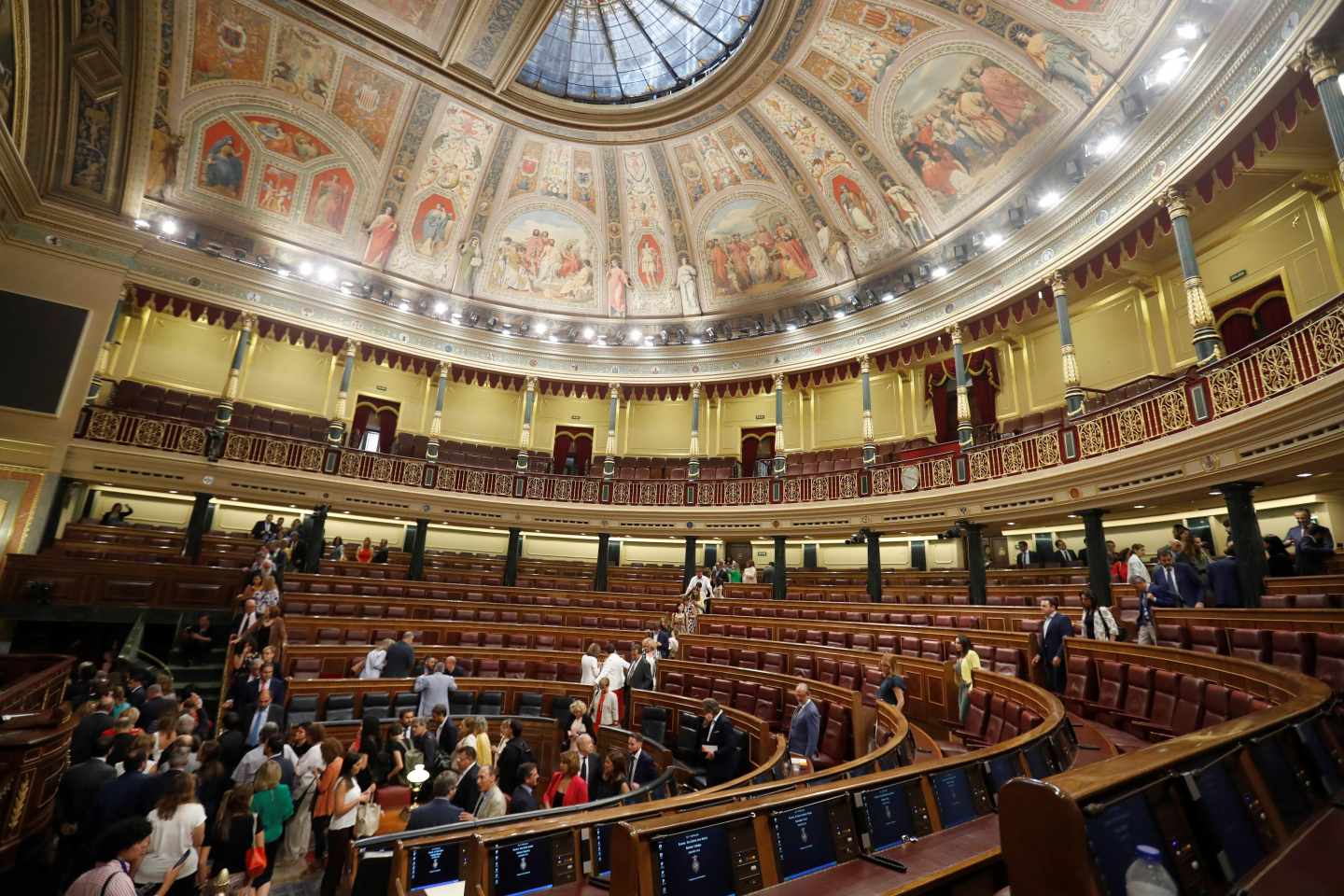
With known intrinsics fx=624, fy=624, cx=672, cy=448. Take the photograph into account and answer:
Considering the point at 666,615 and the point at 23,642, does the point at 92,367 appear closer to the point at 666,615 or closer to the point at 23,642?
the point at 23,642

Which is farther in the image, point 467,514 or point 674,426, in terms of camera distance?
point 674,426

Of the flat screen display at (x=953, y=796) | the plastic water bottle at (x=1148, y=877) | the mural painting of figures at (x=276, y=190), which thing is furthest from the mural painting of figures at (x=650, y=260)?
the plastic water bottle at (x=1148, y=877)

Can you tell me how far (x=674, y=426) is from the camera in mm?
22203

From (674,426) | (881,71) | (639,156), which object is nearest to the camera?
(881,71)

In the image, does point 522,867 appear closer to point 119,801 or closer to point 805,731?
point 119,801

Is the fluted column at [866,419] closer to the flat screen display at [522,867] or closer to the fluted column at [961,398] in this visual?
the fluted column at [961,398]

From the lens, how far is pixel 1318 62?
736cm

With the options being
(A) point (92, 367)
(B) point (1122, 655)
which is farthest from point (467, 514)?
(B) point (1122, 655)

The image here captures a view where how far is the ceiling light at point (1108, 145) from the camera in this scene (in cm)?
1100

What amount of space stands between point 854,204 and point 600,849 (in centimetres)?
1776

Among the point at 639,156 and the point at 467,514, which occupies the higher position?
the point at 639,156

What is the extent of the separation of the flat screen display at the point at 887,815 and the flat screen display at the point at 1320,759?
1566mm

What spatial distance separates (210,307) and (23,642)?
28.3ft

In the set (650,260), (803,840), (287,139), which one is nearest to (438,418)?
(287,139)
